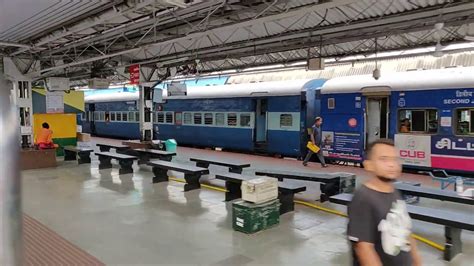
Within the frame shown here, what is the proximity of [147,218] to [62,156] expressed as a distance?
1030 centimetres

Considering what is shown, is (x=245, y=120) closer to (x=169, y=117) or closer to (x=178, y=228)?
(x=169, y=117)

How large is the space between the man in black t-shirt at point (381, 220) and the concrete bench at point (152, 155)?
963 centimetres

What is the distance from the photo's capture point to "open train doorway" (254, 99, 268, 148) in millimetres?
14680

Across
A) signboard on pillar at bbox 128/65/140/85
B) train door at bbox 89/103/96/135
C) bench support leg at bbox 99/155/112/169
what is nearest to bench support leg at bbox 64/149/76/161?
bench support leg at bbox 99/155/112/169

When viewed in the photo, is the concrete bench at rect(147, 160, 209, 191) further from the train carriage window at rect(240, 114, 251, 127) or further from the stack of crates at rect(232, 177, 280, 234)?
the train carriage window at rect(240, 114, 251, 127)

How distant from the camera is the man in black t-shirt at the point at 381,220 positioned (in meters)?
2.32

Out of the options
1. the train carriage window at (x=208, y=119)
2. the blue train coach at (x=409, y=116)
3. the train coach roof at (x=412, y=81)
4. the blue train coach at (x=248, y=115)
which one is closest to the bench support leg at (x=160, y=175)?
the blue train coach at (x=248, y=115)

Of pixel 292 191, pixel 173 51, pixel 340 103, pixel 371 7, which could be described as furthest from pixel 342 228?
pixel 173 51

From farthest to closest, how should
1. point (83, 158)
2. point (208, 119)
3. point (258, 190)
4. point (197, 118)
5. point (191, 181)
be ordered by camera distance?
1. point (197, 118)
2. point (208, 119)
3. point (83, 158)
4. point (191, 181)
5. point (258, 190)

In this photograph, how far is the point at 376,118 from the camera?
11.2m

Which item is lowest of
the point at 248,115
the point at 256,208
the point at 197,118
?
the point at 256,208

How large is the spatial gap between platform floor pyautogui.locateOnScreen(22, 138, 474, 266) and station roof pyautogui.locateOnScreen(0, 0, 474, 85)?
3.45m

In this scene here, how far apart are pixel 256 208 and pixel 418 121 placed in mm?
6445

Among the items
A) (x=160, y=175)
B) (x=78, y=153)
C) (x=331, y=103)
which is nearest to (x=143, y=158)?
(x=78, y=153)
